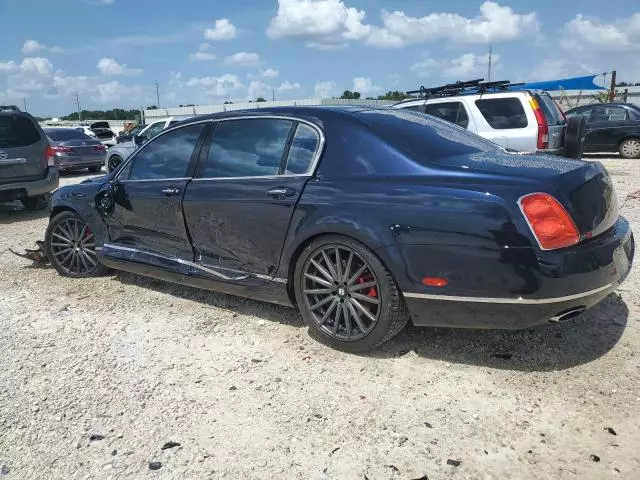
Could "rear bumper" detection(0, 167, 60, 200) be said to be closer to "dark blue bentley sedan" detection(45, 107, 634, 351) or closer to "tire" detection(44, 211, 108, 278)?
"tire" detection(44, 211, 108, 278)

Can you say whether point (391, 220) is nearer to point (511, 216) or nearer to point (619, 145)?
point (511, 216)

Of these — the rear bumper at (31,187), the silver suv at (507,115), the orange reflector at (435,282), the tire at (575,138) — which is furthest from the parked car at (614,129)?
the orange reflector at (435,282)

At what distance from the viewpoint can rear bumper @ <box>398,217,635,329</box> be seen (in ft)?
9.57

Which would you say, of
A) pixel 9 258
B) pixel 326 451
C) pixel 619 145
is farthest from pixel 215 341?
pixel 619 145

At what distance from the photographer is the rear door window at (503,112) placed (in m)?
9.21

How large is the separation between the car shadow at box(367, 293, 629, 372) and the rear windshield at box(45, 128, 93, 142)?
49.6 ft

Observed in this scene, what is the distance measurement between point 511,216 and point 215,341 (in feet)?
7.11

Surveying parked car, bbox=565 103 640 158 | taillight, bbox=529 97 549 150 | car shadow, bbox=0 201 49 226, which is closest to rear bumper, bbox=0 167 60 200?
car shadow, bbox=0 201 49 226

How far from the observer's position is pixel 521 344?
11.9 ft

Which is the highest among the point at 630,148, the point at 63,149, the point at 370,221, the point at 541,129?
the point at 541,129

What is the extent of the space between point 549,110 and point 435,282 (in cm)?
755

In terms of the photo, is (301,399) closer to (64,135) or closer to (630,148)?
(630,148)

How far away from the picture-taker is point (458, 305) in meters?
3.12

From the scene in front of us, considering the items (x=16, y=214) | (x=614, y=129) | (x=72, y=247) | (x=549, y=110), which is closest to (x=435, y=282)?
(x=72, y=247)
